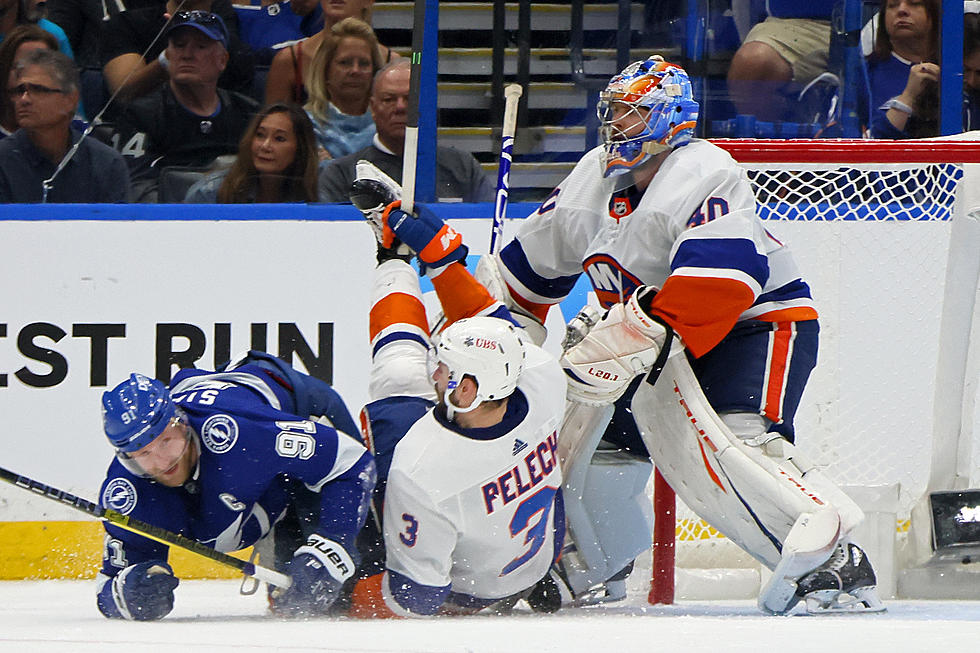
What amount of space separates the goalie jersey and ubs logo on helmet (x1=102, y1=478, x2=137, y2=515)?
487mm

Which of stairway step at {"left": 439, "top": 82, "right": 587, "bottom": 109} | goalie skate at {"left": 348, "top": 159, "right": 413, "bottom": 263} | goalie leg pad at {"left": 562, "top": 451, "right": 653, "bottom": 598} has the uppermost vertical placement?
stairway step at {"left": 439, "top": 82, "right": 587, "bottom": 109}

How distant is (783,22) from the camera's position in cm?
405

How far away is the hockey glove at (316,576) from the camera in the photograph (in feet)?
8.56

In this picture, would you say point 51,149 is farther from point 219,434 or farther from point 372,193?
point 219,434

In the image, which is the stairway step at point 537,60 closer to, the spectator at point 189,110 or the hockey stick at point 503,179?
the spectator at point 189,110

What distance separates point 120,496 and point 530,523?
0.82 m

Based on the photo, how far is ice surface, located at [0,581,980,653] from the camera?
78.5 inches

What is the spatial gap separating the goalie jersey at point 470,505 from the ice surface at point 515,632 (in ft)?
0.28

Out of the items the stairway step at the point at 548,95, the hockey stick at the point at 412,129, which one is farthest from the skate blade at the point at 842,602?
the stairway step at the point at 548,95

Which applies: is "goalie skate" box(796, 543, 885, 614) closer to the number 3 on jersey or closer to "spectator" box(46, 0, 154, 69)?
the number 3 on jersey

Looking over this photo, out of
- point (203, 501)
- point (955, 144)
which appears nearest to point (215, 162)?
point (203, 501)

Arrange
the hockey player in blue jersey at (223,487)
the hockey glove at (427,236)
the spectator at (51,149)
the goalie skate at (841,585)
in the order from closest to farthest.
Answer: the hockey player in blue jersey at (223,487) → the goalie skate at (841,585) → the hockey glove at (427,236) → the spectator at (51,149)

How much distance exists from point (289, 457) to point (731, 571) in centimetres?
156

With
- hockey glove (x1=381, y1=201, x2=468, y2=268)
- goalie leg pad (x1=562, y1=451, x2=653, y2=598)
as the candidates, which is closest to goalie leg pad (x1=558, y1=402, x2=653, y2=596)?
goalie leg pad (x1=562, y1=451, x2=653, y2=598)
